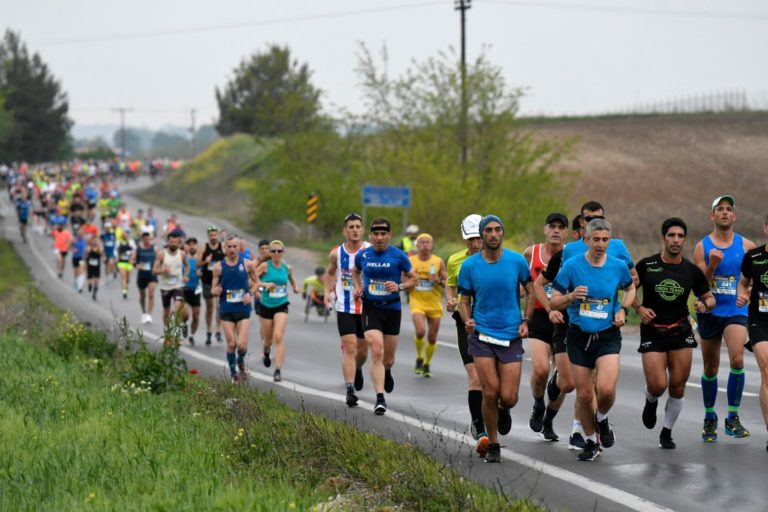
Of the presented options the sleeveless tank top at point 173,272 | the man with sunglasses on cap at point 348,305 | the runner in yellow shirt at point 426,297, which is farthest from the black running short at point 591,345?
the sleeveless tank top at point 173,272

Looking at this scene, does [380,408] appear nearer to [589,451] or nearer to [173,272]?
[589,451]

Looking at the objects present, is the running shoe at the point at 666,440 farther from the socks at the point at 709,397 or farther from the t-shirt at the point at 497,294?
the t-shirt at the point at 497,294

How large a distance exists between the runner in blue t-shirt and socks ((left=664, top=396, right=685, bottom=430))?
789 millimetres

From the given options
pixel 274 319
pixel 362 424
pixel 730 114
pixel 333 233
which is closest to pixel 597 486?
pixel 362 424

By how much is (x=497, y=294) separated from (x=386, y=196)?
3326cm

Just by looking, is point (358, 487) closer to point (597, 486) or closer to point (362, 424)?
point (597, 486)

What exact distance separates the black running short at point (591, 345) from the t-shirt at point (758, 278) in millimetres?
1412

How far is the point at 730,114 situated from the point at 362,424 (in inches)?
3584

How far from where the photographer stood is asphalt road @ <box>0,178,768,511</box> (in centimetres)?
933

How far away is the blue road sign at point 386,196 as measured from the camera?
141 feet

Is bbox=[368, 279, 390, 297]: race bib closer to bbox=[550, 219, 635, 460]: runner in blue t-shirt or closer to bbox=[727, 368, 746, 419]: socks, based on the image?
bbox=[550, 219, 635, 460]: runner in blue t-shirt

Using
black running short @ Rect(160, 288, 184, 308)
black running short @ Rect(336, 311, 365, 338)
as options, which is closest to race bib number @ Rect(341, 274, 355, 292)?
black running short @ Rect(336, 311, 365, 338)

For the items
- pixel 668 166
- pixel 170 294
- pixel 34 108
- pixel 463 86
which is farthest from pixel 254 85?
pixel 170 294

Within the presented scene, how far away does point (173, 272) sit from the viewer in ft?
76.3
